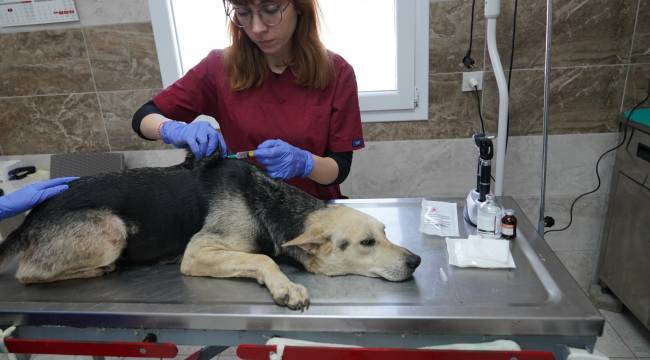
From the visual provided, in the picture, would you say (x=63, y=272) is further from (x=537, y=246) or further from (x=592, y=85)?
(x=592, y=85)

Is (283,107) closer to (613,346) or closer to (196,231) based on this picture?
(196,231)

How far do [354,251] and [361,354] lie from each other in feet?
1.06

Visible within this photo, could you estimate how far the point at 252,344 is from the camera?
42.3 inches

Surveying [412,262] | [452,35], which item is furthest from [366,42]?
[412,262]

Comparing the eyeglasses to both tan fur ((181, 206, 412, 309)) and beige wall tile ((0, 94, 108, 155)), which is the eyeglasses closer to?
tan fur ((181, 206, 412, 309))

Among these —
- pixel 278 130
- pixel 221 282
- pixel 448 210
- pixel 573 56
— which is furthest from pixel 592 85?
pixel 221 282

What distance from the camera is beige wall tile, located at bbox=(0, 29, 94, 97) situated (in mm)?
2621

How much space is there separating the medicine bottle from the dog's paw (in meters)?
0.70

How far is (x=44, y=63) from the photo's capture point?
2680 mm

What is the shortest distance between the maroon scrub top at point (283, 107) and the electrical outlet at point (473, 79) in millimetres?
982

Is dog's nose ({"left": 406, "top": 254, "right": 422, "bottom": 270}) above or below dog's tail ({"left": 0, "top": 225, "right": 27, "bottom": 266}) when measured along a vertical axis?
below

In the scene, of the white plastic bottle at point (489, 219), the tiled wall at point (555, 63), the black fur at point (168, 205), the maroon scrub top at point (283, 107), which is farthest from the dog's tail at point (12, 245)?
the tiled wall at point (555, 63)

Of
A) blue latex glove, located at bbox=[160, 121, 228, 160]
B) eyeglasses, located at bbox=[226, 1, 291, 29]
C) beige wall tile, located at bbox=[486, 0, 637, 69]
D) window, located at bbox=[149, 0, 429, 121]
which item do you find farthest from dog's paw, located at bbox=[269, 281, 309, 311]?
beige wall tile, located at bbox=[486, 0, 637, 69]

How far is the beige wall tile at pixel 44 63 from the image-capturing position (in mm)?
2621
